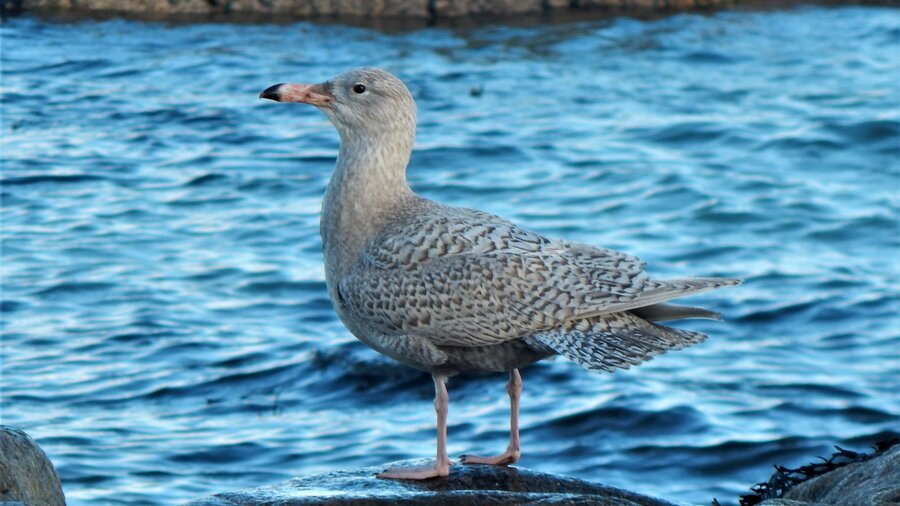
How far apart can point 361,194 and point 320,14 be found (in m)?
12.4

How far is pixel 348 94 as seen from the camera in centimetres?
691

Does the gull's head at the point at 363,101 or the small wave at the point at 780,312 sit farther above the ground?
the gull's head at the point at 363,101

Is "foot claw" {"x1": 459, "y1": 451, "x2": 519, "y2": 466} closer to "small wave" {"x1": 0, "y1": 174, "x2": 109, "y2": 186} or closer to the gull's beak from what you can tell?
the gull's beak

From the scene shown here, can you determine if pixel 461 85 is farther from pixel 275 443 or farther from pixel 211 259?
pixel 275 443

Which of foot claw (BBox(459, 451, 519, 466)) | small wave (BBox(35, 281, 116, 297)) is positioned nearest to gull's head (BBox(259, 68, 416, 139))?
foot claw (BBox(459, 451, 519, 466))

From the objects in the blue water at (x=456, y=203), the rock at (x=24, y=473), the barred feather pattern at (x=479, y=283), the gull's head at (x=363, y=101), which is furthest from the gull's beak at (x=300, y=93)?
the blue water at (x=456, y=203)

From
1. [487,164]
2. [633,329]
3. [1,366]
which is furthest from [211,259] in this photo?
[633,329]

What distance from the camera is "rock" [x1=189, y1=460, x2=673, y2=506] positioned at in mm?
5918

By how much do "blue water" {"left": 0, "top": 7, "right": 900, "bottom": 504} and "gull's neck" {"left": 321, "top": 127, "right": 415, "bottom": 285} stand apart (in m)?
2.81

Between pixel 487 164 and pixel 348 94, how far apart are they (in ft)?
27.0

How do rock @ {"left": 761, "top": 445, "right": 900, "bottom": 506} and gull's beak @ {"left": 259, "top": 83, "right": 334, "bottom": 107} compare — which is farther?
gull's beak @ {"left": 259, "top": 83, "right": 334, "bottom": 107}

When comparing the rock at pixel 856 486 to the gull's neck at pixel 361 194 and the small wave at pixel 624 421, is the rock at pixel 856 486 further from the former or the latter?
the small wave at pixel 624 421

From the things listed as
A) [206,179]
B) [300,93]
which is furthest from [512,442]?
[206,179]

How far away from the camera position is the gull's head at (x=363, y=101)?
6887mm
